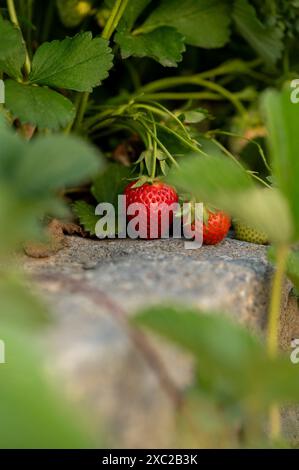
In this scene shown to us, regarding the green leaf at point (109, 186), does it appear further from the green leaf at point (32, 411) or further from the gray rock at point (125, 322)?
the green leaf at point (32, 411)

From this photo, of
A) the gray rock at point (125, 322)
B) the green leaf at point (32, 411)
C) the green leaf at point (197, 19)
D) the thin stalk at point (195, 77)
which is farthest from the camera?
the thin stalk at point (195, 77)

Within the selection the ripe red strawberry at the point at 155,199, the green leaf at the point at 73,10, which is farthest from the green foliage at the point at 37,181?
the green leaf at the point at 73,10

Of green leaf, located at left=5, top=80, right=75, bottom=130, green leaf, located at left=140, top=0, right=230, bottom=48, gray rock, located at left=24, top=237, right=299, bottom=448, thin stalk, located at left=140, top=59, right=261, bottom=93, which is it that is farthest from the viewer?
thin stalk, located at left=140, top=59, right=261, bottom=93

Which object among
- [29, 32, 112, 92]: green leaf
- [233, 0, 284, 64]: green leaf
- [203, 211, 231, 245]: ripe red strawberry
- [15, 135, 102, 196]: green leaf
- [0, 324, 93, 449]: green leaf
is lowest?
[0, 324, 93, 449]: green leaf

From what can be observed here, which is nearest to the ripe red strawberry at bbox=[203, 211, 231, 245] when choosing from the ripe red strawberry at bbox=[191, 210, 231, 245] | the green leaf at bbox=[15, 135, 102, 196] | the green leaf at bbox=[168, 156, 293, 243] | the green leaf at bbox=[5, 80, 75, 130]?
the ripe red strawberry at bbox=[191, 210, 231, 245]

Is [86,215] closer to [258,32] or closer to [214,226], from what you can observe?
[214,226]

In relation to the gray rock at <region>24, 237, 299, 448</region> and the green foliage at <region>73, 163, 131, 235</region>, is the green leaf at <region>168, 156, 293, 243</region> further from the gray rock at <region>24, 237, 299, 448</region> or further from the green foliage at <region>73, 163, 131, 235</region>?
the green foliage at <region>73, 163, 131, 235</region>
